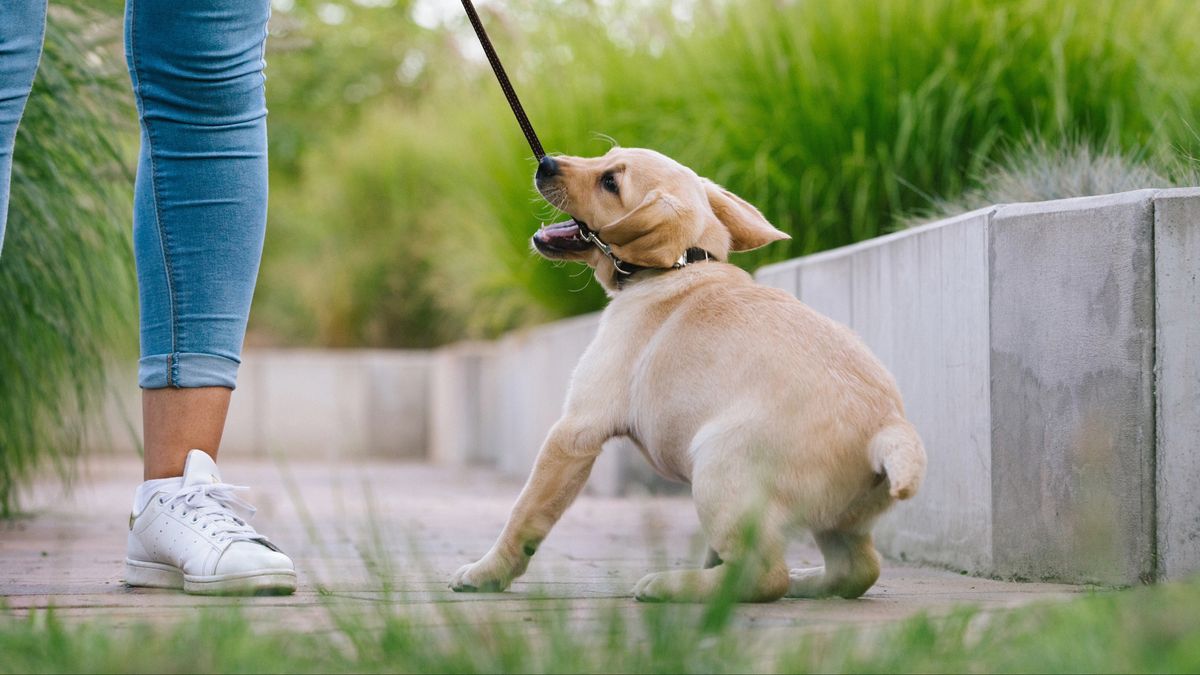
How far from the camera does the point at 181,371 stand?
227cm

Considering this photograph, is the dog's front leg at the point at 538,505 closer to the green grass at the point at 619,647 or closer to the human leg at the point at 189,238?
the human leg at the point at 189,238

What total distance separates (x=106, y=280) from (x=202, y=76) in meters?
1.75

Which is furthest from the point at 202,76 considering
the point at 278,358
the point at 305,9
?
the point at 305,9

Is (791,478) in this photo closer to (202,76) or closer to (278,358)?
(202,76)

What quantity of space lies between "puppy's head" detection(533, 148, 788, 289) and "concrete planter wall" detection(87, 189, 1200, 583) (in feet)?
1.50

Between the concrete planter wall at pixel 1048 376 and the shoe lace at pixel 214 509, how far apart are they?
1318 millimetres

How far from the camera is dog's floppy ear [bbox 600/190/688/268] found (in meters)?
2.38

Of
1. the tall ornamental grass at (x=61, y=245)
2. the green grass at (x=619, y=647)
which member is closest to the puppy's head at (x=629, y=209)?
the green grass at (x=619, y=647)

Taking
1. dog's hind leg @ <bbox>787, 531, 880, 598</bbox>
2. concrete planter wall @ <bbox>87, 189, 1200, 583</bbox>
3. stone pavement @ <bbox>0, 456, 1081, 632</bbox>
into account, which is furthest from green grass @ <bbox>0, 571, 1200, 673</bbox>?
dog's hind leg @ <bbox>787, 531, 880, 598</bbox>

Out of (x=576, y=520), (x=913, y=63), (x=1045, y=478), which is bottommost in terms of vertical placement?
(x=576, y=520)

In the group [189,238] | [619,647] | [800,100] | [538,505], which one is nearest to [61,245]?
[189,238]

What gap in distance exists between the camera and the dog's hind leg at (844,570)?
2197mm

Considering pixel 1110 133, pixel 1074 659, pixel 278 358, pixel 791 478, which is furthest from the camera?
pixel 278 358

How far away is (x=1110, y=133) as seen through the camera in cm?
369
